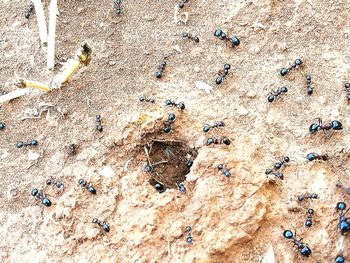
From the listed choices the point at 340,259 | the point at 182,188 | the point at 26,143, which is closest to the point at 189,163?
the point at 182,188

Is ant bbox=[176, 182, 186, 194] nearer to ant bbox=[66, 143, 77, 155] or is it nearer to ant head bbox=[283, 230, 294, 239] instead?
ant head bbox=[283, 230, 294, 239]

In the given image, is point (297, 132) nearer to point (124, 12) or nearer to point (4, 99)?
point (124, 12)

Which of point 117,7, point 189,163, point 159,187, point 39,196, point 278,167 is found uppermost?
point 117,7

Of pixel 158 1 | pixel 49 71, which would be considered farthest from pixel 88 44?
pixel 158 1

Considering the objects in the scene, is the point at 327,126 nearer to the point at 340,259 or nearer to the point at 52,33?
the point at 340,259

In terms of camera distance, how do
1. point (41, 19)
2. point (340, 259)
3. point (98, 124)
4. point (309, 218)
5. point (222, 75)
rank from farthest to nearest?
point (41, 19) → point (222, 75) → point (98, 124) → point (309, 218) → point (340, 259)

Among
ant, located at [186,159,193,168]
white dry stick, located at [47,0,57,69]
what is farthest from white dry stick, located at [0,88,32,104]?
ant, located at [186,159,193,168]

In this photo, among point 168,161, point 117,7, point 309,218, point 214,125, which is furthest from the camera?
point 117,7
